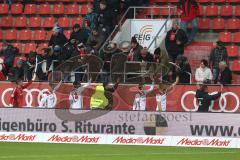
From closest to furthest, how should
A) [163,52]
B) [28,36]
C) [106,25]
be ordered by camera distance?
1. [163,52]
2. [106,25]
3. [28,36]

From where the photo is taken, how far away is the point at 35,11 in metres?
32.0

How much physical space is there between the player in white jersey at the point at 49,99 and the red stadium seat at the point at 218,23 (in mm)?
6182

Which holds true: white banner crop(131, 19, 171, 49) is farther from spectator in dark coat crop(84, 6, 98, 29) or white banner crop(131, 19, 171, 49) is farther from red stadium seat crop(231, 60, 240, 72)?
red stadium seat crop(231, 60, 240, 72)

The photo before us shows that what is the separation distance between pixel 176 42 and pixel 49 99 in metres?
4.35

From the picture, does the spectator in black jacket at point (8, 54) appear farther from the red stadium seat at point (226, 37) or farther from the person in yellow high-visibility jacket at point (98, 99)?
the red stadium seat at point (226, 37)

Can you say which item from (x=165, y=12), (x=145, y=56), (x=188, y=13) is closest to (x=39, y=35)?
(x=165, y=12)

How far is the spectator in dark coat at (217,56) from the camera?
2512cm

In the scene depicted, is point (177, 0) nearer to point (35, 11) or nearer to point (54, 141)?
point (35, 11)

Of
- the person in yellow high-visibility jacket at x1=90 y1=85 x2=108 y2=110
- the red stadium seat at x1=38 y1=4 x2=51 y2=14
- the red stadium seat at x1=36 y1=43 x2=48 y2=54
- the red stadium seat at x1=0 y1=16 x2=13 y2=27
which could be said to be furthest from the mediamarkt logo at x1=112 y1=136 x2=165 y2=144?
the red stadium seat at x1=0 y1=16 x2=13 y2=27

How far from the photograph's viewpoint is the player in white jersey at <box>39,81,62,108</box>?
24.9 m

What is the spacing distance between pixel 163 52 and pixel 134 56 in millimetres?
901

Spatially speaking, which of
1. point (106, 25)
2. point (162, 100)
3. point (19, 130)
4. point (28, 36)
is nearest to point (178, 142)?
point (162, 100)

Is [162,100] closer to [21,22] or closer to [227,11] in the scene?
[227,11]

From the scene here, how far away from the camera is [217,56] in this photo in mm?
25344
